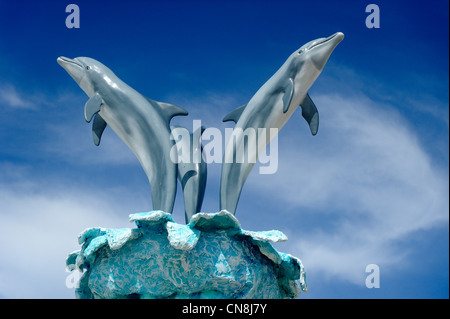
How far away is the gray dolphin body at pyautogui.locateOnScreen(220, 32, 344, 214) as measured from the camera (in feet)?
35.7

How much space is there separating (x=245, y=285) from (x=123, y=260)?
2.05 metres

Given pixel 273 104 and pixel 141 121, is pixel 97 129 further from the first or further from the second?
pixel 273 104

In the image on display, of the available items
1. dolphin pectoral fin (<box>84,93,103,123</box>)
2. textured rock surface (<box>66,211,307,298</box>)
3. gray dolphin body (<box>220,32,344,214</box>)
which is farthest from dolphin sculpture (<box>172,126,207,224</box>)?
textured rock surface (<box>66,211,307,298</box>)

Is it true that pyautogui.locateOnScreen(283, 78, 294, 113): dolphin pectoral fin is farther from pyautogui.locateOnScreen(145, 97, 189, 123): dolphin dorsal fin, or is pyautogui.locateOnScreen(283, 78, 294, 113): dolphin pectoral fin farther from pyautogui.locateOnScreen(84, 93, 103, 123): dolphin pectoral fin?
pyautogui.locateOnScreen(84, 93, 103, 123): dolphin pectoral fin

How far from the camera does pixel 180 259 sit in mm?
8586

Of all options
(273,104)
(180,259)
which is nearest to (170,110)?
(273,104)

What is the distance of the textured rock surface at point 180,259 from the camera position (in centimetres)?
859

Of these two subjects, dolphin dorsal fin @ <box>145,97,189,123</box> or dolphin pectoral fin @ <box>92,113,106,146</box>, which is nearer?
dolphin dorsal fin @ <box>145,97,189,123</box>

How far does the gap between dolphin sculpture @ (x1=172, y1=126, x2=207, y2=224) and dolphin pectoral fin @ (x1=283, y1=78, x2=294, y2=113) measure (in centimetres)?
183

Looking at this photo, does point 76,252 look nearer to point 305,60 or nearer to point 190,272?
point 190,272

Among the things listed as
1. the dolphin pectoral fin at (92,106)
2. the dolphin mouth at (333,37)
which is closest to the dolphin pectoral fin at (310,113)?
the dolphin mouth at (333,37)

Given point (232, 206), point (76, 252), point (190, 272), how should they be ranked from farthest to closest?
point (232, 206), point (76, 252), point (190, 272)

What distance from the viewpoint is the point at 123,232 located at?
340 inches
